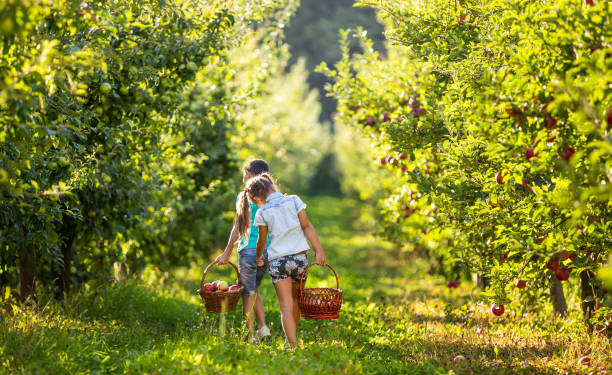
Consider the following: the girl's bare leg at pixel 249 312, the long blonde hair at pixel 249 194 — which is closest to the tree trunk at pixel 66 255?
the long blonde hair at pixel 249 194

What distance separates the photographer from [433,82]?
6.06m

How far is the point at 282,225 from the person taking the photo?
500 centimetres

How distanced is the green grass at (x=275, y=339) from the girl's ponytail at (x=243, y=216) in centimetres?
96

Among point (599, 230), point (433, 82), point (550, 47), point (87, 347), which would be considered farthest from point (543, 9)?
point (87, 347)

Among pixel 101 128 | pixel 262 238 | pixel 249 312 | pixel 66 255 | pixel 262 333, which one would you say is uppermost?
pixel 101 128

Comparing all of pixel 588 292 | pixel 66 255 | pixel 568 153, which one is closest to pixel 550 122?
pixel 568 153

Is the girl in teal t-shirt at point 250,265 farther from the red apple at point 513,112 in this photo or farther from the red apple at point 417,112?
the red apple at point 513,112

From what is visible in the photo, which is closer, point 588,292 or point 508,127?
point 508,127

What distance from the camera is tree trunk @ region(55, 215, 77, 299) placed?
607 centimetres

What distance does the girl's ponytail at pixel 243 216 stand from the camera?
5.59 m

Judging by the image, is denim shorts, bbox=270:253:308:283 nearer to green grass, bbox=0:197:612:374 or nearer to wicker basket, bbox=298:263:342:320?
wicker basket, bbox=298:263:342:320

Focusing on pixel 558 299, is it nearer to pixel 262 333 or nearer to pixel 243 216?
pixel 262 333

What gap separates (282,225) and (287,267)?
40 centimetres

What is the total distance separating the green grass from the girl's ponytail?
0.96m
